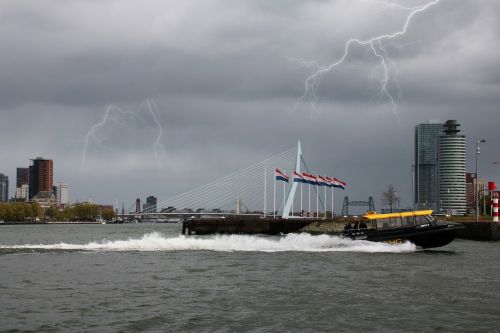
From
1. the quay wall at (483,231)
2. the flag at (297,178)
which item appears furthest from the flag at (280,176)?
the quay wall at (483,231)

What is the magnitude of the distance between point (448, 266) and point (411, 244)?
34.6 ft

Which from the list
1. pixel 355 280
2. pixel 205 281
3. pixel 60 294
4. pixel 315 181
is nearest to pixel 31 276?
pixel 60 294

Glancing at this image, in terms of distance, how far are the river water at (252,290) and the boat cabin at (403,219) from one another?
5.79ft

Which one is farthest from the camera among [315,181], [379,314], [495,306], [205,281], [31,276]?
[315,181]

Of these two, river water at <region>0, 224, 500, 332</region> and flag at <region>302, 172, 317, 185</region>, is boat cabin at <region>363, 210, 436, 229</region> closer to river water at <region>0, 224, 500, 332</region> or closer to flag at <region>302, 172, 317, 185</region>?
river water at <region>0, 224, 500, 332</region>

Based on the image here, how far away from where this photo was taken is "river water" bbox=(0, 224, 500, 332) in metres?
22.4

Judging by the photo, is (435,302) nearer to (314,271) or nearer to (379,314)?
(379,314)

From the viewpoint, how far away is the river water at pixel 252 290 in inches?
880

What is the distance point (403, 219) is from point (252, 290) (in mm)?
24198

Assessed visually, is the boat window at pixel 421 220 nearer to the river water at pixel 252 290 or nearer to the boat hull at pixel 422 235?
the boat hull at pixel 422 235

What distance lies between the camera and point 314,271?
123 ft

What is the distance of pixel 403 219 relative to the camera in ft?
168

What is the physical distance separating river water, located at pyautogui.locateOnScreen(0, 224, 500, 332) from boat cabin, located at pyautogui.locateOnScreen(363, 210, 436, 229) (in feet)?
5.79

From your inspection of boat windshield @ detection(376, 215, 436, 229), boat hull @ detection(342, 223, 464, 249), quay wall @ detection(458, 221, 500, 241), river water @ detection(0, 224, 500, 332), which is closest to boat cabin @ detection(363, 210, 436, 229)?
boat windshield @ detection(376, 215, 436, 229)
